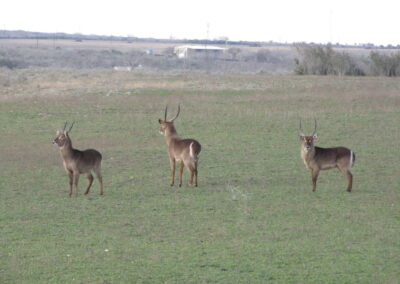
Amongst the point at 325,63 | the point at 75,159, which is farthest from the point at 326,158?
the point at 325,63

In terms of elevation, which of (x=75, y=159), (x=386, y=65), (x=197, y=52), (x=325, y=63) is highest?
(x=386, y=65)

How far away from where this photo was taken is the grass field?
948cm

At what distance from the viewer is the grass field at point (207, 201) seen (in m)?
9.48

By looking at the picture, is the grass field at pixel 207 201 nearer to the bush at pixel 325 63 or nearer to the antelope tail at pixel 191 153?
the antelope tail at pixel 191 153

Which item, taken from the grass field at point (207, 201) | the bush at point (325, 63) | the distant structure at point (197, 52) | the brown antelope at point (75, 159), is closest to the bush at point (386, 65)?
the bush at point (325, 63)

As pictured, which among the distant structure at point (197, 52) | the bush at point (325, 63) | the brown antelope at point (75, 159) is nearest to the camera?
the brown antelope at point (75, 159)

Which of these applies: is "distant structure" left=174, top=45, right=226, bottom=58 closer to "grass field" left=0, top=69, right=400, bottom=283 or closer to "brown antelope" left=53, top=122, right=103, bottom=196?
"grass field" left=0, top=69, right=400, bottom=283

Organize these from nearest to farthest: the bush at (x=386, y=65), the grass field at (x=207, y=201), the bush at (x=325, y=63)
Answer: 1. the grass field at (x=207, y=201)
2. the bush at (x=386, y=65)
3. the bush at (x=325, y=63)

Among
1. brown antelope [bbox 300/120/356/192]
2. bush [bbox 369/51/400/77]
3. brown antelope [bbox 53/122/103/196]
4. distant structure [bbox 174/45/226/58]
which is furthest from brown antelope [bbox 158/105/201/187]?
distant structure [bbox 174/45/226/58]

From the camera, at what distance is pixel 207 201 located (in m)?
13.4

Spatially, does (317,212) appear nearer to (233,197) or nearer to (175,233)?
(233,197)

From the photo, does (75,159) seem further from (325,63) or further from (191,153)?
(325,63)

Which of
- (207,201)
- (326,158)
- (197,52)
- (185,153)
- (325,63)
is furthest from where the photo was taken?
(197,52)

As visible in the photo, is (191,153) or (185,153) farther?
(185,153)
